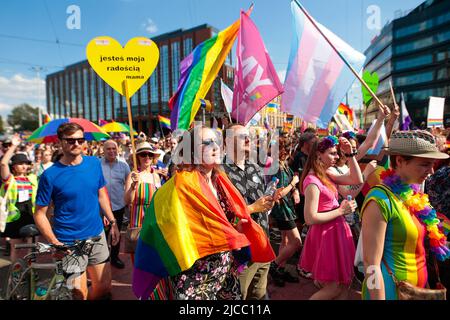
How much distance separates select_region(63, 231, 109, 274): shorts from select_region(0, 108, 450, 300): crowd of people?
Result: 0.01 meters

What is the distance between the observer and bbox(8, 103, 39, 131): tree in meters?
96.2

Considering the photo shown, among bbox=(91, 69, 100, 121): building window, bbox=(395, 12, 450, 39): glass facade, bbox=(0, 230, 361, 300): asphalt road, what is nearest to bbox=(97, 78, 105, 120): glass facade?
bbox=(91, 69, 100, 121): building window

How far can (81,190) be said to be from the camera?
8.51ft

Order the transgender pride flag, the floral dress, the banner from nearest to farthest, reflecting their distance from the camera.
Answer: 1. the floral dress
2. the transgender pride flag
3. the banner

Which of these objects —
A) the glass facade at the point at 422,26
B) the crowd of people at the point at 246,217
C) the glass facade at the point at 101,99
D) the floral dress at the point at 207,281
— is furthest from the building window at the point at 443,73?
the glass facade at the point at 101,99

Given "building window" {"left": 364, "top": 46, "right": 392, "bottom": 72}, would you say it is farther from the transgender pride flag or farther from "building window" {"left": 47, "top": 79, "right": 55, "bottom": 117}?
"building window" {"left": 47, "top": 79, "right": 55, "bottom": 117}

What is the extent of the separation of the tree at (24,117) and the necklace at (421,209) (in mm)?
112194

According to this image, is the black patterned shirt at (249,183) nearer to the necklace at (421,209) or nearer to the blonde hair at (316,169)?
the blonde hair at (316,169)

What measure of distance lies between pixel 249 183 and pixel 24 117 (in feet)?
409

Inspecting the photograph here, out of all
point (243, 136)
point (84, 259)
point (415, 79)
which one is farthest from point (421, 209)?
point (415, 79)

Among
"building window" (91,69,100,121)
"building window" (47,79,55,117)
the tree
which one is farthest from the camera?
the tree

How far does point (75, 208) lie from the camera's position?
257 centimetres
